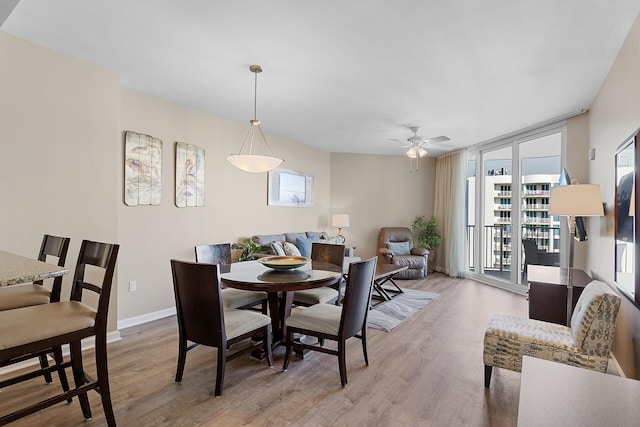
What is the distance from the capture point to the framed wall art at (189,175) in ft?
13.5

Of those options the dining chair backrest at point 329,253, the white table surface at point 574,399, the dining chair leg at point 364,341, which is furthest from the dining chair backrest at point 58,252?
the white table surface at point 574,399

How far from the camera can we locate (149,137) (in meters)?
3.80

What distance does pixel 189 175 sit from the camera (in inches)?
167

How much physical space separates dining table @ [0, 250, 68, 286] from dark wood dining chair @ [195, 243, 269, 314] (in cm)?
148

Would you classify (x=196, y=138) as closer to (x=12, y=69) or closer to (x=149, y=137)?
(x=149, y=137)

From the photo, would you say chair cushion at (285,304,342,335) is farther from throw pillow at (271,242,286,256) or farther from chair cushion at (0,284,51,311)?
throw pillow at (271,242,286,256)

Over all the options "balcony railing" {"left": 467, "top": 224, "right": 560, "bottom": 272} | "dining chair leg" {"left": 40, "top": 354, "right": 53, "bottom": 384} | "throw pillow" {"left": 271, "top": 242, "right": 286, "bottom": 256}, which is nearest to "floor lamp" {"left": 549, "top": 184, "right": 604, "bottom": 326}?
"balcony railing" {"left": 467, "top": 224, "right": 560, "bottom": 272}

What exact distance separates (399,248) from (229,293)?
181 inches

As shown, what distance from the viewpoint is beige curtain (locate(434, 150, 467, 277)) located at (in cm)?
678

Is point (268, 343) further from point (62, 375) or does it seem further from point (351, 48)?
point (351, 48)

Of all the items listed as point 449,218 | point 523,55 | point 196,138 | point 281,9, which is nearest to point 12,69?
point 196,138

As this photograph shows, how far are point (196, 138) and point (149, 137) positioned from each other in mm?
672

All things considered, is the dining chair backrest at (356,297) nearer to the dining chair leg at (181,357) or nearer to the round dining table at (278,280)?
the round dining table at (278,280)

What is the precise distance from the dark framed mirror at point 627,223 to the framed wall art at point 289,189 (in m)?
4.44
